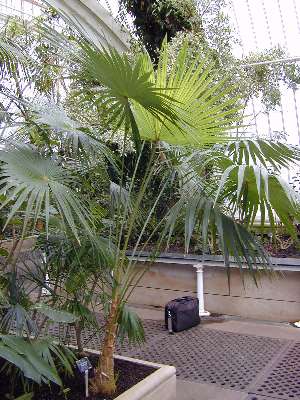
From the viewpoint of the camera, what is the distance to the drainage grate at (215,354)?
3.18m

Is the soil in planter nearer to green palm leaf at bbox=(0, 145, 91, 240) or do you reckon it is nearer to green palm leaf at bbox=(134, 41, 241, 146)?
green palm leaf at bbox=(0, 145, 91, 240)

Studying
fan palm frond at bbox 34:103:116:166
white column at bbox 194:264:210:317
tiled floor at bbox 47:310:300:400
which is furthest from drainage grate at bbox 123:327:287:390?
A: fan palm frond at bbox 34:103:116:166

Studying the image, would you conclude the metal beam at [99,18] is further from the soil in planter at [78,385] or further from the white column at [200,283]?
the soil in planter at [78,385]

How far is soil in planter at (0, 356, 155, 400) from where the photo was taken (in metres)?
2.36

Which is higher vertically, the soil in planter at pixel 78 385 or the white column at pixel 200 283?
the white column at pixel 200 283

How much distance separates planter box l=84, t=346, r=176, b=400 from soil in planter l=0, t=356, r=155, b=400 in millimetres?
86

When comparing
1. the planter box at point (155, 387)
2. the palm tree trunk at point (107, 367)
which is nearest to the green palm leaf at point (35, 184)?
the palm tree trunk at point (107, 367)

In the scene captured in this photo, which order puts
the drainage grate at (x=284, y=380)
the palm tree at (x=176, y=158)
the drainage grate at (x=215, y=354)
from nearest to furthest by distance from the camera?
the palm tree at (x=176, y=158), the drainage grate at (x=284, y=380), the drainage grate at (x=215, y=354)

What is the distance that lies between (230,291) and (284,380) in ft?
5.50

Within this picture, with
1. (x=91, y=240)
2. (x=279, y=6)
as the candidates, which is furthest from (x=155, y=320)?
(x=279, y=6)

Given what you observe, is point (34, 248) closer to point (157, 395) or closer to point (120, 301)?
point (120, 301)

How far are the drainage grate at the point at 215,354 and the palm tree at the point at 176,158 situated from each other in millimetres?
1081

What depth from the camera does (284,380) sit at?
10.0 ft

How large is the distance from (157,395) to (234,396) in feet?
2.24
